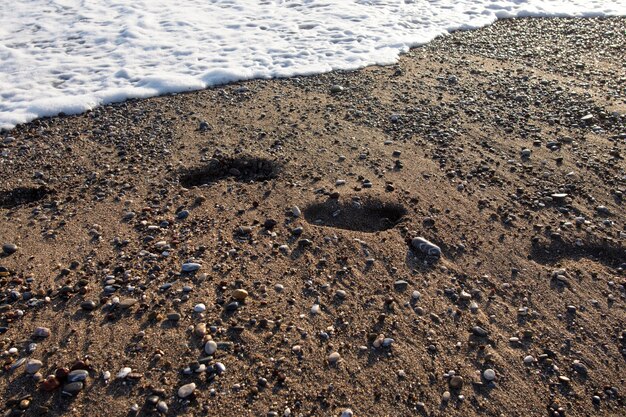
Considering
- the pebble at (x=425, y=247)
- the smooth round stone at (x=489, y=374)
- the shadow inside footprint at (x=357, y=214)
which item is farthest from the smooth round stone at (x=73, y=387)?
the pebble at (x=425, y=247)

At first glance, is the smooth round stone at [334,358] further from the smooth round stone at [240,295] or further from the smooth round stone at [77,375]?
the smooth round stone at [77,375]

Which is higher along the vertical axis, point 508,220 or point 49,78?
point 508,220

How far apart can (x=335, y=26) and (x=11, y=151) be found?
15.8 ft

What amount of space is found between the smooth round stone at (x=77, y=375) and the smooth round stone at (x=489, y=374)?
82.9 inches

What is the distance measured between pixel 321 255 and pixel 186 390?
129 cm

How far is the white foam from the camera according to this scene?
6199 mm

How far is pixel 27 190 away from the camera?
14.4 ft

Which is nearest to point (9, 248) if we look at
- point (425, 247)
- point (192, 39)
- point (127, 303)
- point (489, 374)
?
point (127, 303)

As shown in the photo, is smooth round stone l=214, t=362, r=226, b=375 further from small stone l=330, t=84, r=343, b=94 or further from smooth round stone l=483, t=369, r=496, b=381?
small stone l=330, t=84, r=343, b=94

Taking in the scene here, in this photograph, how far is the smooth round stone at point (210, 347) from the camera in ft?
9.95

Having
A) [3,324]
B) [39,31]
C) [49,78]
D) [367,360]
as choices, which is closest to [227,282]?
[367,360]

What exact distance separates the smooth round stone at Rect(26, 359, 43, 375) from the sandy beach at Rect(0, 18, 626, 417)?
0.01 metres

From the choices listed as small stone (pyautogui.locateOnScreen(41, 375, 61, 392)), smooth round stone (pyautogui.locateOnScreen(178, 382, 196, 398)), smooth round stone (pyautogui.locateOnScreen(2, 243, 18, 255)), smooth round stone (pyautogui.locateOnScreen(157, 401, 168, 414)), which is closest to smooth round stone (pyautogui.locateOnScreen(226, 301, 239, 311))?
smooth round stone (pyautogui.locateOnScreen(178, 382, 196, 398))

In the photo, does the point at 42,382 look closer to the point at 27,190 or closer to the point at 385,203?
the point at 27,190
